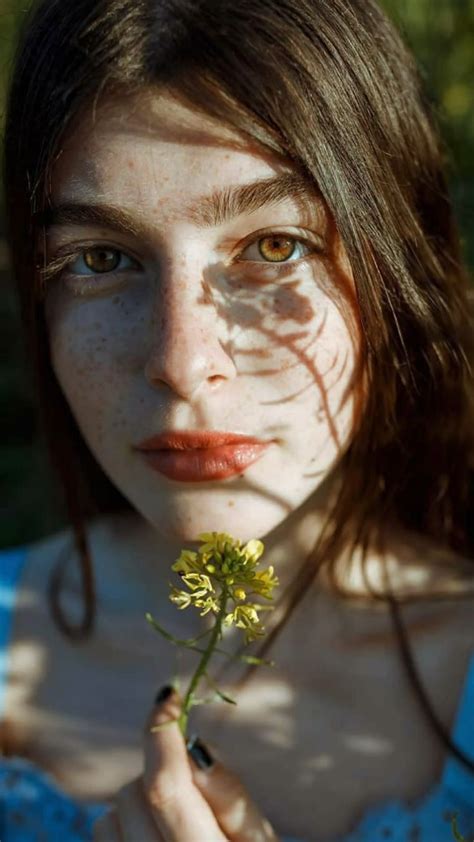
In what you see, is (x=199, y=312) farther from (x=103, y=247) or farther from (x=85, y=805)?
(x=85, y=805)

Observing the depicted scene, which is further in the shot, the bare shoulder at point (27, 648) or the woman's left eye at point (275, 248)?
the bare shoulder at point (27, 648)

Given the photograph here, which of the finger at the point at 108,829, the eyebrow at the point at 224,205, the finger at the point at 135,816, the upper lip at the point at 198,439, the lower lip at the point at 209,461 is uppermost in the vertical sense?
the eyebrow at the point at 224,205

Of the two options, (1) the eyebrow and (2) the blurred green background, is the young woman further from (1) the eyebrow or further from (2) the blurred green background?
(2) the blurred green background

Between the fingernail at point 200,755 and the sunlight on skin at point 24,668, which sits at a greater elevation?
the fingernail at point 200,755

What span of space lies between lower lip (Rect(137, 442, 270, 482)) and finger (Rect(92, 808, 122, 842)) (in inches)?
20.3

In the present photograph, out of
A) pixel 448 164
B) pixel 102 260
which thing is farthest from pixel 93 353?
pixel 448 164

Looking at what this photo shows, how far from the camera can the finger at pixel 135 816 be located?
4.65 ft

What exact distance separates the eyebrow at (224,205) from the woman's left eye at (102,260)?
0.22ft

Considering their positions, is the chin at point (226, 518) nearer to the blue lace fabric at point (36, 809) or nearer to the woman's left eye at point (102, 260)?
the woman's left eye at point (102, 260)

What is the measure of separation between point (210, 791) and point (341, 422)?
1.87ft

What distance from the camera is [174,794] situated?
138 cm

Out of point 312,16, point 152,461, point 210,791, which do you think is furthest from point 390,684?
point 312,16

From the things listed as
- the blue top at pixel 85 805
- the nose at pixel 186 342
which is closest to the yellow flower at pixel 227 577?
the nose at pixel 186 342

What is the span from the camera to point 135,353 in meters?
1.46
